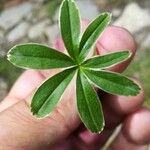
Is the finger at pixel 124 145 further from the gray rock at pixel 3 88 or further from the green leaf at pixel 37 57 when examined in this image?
the gray rock at pixel 3 88

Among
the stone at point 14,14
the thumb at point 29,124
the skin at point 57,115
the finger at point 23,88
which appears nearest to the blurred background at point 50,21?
the stone at point 14,14

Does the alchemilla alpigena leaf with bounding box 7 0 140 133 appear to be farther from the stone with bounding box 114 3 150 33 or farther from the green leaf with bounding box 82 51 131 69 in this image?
the stone with bounding box 114 3 150 33

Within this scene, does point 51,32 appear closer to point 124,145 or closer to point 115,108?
point 124,145

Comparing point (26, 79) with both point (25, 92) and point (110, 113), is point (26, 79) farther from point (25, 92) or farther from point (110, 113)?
point (110, 113)

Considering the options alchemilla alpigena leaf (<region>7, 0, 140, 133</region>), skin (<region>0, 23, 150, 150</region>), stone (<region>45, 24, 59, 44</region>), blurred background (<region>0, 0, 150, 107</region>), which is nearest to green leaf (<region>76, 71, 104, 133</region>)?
alchemilla alpigena leaf (<region>7, 0, 140, 133</region>)

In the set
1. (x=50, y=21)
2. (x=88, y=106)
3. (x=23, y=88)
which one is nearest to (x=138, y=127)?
(x=23, y=88)

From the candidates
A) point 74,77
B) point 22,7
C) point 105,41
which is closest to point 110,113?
→ point 105,41
